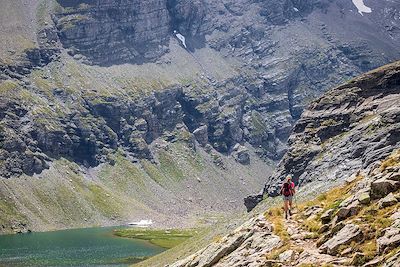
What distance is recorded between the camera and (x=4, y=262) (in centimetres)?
15350

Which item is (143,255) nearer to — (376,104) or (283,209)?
(376,104)

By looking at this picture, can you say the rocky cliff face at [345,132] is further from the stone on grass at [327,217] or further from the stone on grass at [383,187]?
the stone on grass at [383,187]

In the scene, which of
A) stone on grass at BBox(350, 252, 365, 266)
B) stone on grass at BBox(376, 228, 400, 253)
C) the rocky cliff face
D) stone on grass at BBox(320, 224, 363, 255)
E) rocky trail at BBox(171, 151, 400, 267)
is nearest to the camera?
stone on grass at BBox(376, 228, 400, 253)

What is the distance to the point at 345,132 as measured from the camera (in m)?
96.2

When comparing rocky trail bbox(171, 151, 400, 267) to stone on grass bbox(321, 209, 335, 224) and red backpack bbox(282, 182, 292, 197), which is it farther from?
red backpack bbox(282, 182, 292, 197)

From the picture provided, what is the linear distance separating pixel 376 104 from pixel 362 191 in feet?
215

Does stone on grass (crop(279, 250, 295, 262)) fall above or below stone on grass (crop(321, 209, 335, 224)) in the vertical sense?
below

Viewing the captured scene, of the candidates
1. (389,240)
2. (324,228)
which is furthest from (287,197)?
(389,240)

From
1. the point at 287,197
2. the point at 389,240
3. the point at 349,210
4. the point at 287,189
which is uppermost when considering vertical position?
the point at 287,189

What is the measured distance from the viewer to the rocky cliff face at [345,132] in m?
79.3

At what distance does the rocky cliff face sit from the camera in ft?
260

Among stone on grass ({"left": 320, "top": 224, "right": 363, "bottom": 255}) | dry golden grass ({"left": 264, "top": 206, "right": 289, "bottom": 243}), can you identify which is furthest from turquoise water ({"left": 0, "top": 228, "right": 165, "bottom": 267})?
stone on grass ({"left": 320, "top": 224, "right": 363, "bottom": 255})

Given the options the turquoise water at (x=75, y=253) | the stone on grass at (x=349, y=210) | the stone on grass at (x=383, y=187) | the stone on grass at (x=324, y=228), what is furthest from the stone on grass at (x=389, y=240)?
the turquoise water at (x=75, y=253)

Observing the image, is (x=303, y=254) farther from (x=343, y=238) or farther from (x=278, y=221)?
(x=278, y=221)
